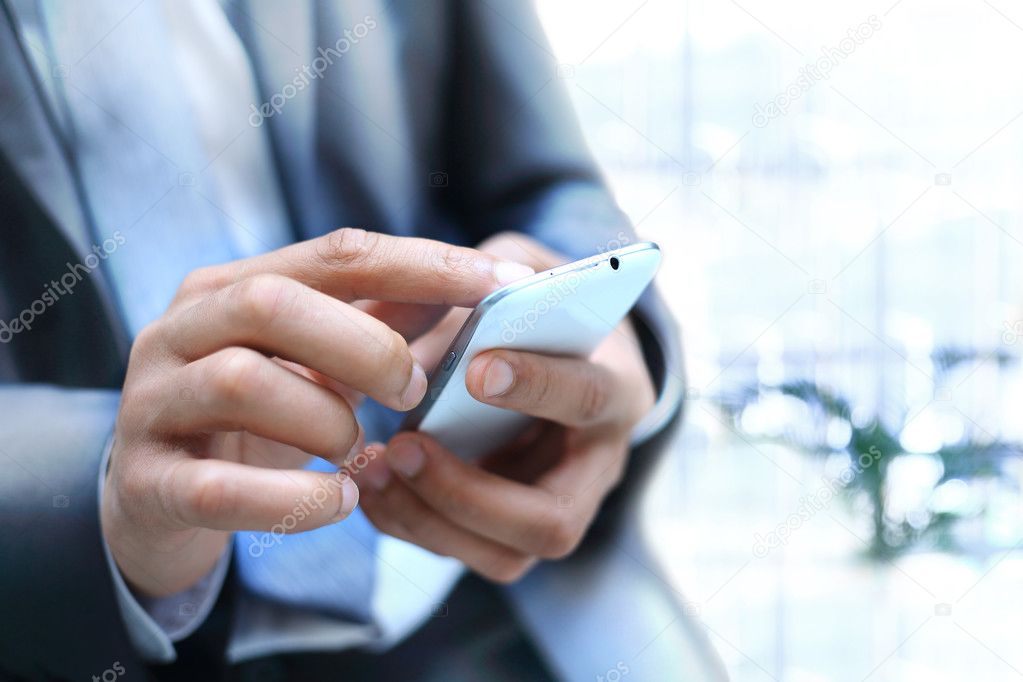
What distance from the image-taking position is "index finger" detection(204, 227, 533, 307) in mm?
320

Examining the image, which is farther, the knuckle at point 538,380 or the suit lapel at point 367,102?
the suit lapel at point 367,102

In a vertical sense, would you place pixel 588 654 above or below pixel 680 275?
above

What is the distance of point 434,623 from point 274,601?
13cm

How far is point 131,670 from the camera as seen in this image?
16.5 inches

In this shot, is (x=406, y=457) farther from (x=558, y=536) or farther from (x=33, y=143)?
(x=33, y=143)

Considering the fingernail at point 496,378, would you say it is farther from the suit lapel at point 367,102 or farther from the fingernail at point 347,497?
the suit lapel at point 367,102

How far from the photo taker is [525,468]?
506mm

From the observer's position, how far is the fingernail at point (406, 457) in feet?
1.36

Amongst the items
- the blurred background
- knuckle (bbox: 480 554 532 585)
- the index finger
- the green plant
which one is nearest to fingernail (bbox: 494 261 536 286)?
the index finger

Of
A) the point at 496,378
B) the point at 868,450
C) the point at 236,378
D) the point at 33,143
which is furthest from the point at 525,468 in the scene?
the point at 868,450

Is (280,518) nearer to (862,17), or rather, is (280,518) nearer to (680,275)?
(680,275)

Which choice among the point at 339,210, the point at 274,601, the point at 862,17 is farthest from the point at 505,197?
the point at 862,17

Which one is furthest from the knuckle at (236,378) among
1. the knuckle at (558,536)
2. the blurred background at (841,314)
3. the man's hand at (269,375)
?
the blurred background at (841,314)

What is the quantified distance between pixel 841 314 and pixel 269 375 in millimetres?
1757
